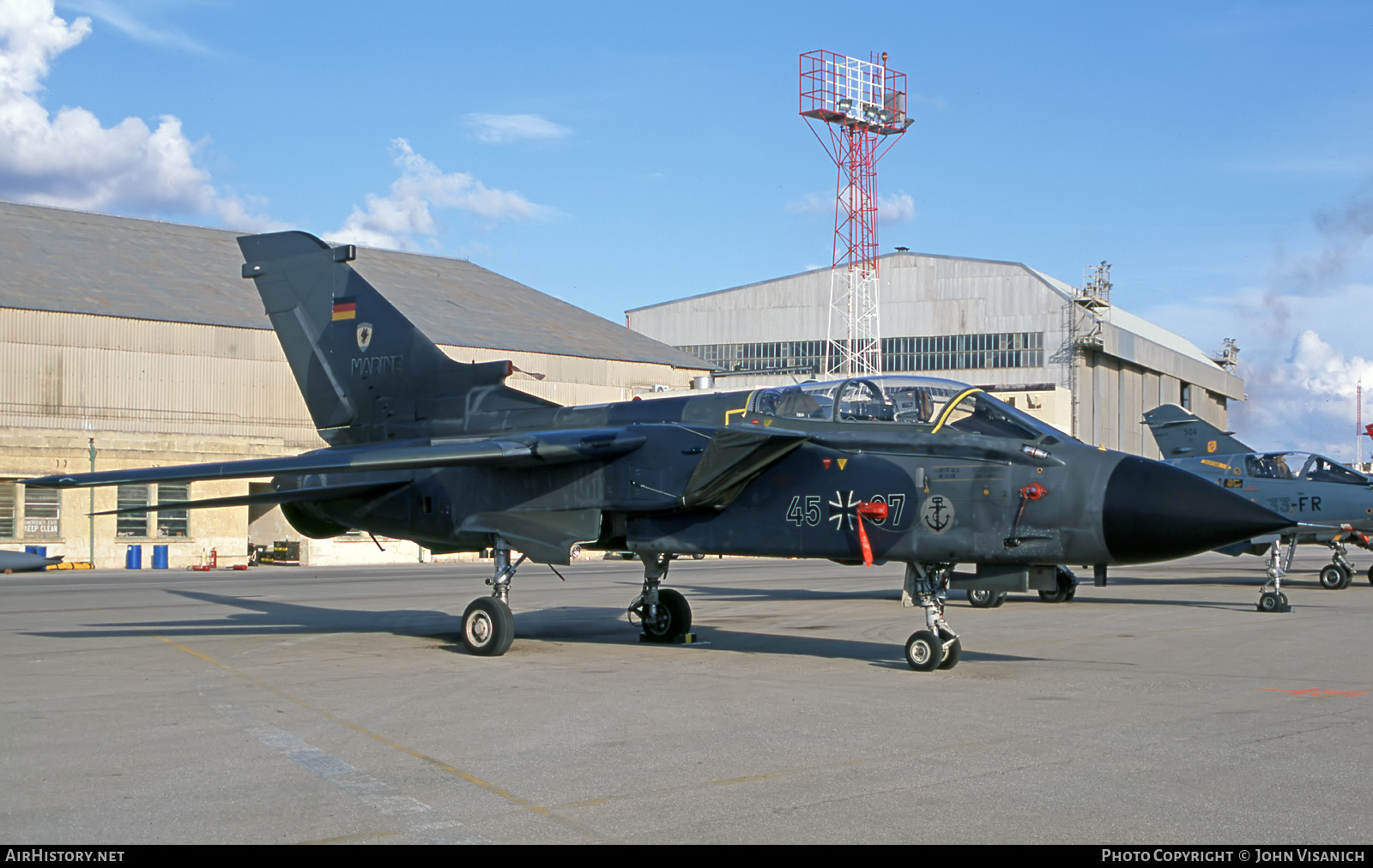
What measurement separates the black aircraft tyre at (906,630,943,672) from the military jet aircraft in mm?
32245

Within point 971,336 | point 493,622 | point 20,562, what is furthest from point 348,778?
point 971,336

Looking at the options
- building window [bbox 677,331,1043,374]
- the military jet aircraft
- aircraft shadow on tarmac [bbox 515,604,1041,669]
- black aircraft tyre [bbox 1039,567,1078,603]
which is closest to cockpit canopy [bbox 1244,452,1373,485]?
black aircraft tyre [bbox 1039,567,1078,603]

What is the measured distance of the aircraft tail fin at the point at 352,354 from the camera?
1552cm

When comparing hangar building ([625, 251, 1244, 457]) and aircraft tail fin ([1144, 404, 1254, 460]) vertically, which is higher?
hangar building ([625, 251, 1244, 457])

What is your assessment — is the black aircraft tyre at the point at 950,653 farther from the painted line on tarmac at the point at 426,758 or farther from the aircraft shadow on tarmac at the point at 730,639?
the painted line on tarmac at the point at 426,758

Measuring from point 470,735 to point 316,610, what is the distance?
40.0 feet

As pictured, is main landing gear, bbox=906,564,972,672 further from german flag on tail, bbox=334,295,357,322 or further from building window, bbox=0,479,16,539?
building window, bbox=0,479,16,539

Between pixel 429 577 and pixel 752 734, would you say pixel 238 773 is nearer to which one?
pixel 752 734

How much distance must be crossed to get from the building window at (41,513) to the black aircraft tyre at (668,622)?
100 feet

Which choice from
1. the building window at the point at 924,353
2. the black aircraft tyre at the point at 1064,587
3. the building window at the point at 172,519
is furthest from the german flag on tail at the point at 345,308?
the building window at the point at 924,353

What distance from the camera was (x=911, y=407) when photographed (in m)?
11.7

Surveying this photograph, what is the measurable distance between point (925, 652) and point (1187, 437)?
21901 millimetres

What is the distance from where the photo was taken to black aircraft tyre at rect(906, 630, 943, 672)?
11305 mm

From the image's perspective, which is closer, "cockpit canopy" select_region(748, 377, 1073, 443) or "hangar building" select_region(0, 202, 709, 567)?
"cockpit canopy" select_region(748, 377, 1073, 443)
